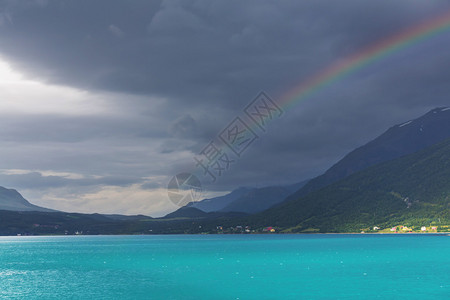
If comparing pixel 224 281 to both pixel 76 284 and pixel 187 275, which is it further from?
pixel 76 284

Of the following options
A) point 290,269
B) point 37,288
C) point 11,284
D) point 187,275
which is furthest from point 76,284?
point 290,269

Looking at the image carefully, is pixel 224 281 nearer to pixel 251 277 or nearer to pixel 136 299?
pixel 251 277

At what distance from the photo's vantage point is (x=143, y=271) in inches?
6142

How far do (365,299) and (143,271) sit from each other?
287ft

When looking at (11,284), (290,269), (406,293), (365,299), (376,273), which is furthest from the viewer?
(290,269)

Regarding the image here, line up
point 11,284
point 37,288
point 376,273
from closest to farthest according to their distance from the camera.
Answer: point 37,288 → point 11,284 → point 376,273

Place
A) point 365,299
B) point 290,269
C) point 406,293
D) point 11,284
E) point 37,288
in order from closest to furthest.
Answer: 1. point 365,299
2. point 406,293
3. point 37,288
4. point 11,284
5. point 290,269

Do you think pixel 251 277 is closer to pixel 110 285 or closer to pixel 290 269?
pixel 290 269

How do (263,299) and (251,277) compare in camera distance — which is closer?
(263,299)

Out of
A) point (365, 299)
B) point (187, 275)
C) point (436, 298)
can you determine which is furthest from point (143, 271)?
point (436, 298)

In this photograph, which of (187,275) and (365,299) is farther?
(187,275)

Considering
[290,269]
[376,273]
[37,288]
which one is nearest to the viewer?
[37,288]

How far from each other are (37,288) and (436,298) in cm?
9644

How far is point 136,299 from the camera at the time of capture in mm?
95625
